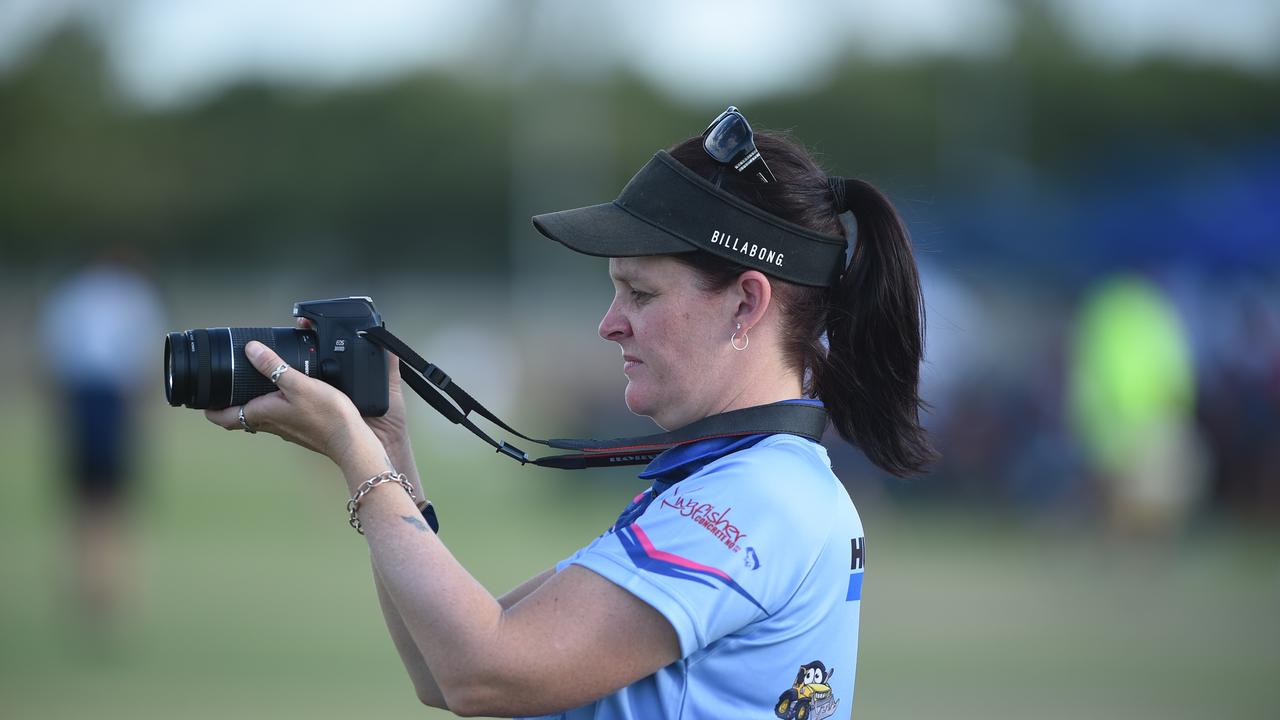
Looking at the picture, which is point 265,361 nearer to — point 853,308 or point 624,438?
point 624,438

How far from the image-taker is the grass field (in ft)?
18.5

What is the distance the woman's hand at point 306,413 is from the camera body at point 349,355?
3.4 inches

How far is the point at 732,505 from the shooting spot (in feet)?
5.93

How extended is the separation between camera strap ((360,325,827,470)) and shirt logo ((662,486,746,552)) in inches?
7.6

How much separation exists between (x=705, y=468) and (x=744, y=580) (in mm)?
237

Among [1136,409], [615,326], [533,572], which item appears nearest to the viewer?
[615,326]

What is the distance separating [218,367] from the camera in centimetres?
202

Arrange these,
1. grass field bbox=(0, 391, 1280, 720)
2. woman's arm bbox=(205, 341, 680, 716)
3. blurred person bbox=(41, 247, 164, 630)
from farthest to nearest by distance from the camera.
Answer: blurred person bbox=(41, 247, 164, 630) → grass field bbox=(0, 391, 1280, 720) → woman's arm bbox=(205, 341, 680, 716)

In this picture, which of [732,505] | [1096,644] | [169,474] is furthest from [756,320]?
[169,474]

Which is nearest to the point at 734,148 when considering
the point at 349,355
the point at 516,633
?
the point at 349,355

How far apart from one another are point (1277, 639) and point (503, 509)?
6.86 m

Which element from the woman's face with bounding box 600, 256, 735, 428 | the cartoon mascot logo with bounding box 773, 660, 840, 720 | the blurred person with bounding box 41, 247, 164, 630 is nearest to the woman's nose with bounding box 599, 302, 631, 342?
the woman's face with bounding box 600, 256, 735, 428

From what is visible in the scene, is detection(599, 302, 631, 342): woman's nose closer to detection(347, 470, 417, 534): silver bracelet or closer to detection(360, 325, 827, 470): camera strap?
detection(360, 325, 827, 470): camera strap

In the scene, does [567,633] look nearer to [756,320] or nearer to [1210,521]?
[756,320]
